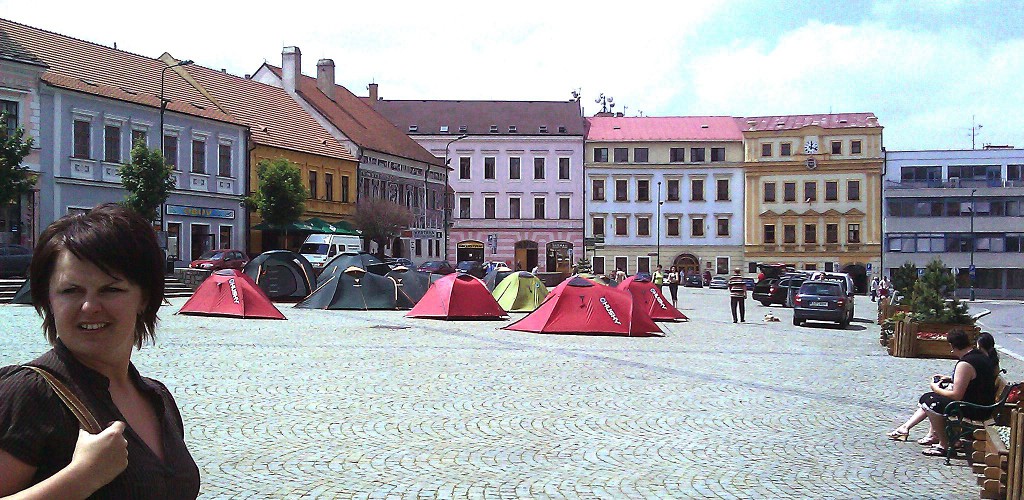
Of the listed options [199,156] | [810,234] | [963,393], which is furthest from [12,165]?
[810,234]

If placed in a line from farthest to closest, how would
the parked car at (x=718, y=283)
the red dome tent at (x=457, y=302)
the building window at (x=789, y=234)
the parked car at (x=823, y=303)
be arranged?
the building window at (x=789, y=234), the parked car at (x=718, y=283), the parked car at (x=823, y=303), the red dome tent at (x=457, y=302)

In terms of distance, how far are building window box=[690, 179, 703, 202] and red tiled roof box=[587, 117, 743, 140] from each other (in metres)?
3.54

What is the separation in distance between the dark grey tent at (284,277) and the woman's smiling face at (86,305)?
33197mm

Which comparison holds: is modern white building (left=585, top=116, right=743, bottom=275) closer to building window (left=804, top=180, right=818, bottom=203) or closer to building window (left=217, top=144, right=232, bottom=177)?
building window (left=804, top=180, right=818, bottom=203)

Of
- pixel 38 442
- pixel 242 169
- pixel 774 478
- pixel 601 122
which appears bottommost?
pixel 774 478

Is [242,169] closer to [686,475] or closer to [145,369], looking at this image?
[145,369]

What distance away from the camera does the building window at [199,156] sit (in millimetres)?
49219

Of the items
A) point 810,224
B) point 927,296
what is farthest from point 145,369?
point 810,224

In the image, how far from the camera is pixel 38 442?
91.4 inches

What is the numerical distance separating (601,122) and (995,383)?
79.0 meters

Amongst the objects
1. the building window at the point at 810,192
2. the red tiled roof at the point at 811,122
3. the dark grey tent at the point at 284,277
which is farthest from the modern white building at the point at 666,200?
the dark grey tent at the point at 284,277

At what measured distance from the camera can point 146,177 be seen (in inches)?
1609

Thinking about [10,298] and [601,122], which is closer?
[10,298]

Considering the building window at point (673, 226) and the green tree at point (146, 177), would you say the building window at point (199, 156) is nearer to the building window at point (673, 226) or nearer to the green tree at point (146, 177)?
the green tree at point (146, 177)
